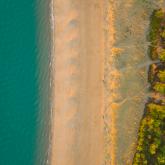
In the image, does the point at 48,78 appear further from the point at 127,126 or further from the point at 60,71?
the point at 127,126

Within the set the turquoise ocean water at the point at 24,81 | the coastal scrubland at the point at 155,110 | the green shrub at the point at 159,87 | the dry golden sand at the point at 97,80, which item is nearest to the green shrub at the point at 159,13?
the coastal scrubland at the point at 155,110

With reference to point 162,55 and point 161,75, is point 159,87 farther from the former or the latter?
point 162,55

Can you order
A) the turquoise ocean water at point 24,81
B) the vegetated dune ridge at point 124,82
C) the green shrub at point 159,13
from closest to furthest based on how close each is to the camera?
1. the green shrub at point 159,13
2. the vegetated dune ridge at point 124,82
3. the turquoise ocean water at point 24,81


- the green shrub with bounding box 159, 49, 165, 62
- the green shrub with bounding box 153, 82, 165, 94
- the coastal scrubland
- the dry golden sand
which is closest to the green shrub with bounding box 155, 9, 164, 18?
the coastal scrubland

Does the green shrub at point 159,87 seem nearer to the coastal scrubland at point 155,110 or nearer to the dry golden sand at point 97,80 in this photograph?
the coastal scrubland at point 155,110

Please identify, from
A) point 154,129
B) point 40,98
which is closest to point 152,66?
point 154,129

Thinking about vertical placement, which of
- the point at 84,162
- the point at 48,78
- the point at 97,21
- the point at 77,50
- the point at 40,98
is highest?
the point at 97,21

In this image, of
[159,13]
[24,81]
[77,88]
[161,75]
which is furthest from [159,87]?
[24,81]
